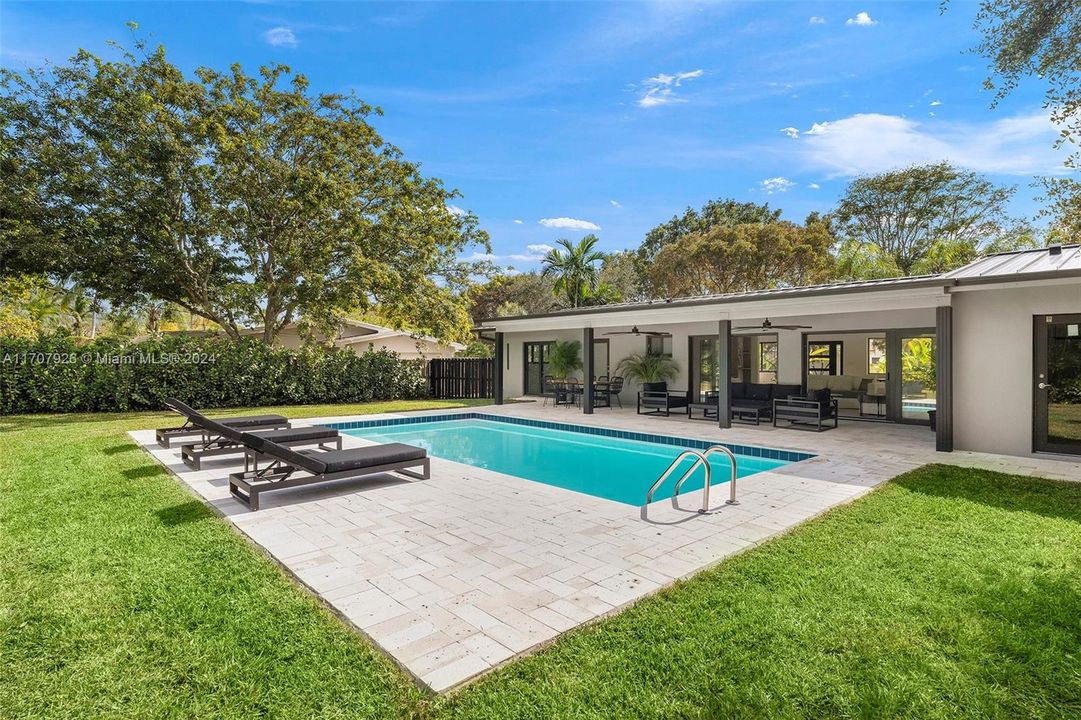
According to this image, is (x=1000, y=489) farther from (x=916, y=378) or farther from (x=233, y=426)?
(x=233, y=426)

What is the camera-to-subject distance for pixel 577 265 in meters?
29.6

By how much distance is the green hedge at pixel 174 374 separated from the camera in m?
13.4

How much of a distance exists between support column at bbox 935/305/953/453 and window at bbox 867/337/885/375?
4404 mm

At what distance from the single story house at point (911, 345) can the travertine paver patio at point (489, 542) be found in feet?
2.84

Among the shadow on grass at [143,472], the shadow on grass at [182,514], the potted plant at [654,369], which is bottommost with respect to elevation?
the shadow on grass at [182,514]

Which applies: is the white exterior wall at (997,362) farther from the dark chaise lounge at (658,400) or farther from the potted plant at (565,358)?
the potted plant at (565,358)

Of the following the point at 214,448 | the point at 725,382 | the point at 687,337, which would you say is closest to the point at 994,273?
the point at 725,382

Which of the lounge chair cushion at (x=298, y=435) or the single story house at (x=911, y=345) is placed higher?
the single story house at (x=911, y=345)

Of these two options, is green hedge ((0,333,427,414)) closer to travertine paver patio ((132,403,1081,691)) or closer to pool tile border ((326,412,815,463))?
pool tile border ((326,412,815,463))

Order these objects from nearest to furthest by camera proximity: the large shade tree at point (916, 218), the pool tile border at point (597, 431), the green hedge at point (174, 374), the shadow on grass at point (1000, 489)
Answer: the shadow on grass at point (1000, 489)
the pool tile border at point (597, 431)
the green hedge at point (174, 374)
the large shade tree at point (916, 218)

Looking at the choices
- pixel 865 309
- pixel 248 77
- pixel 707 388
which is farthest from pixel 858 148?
pixel 248 77

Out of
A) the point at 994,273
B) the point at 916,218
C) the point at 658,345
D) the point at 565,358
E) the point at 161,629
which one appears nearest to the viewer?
the point at 161,629

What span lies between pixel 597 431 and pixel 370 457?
6563 millimetres

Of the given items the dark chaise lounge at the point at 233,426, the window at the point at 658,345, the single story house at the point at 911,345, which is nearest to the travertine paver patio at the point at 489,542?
the single story house at the point at 911,345
